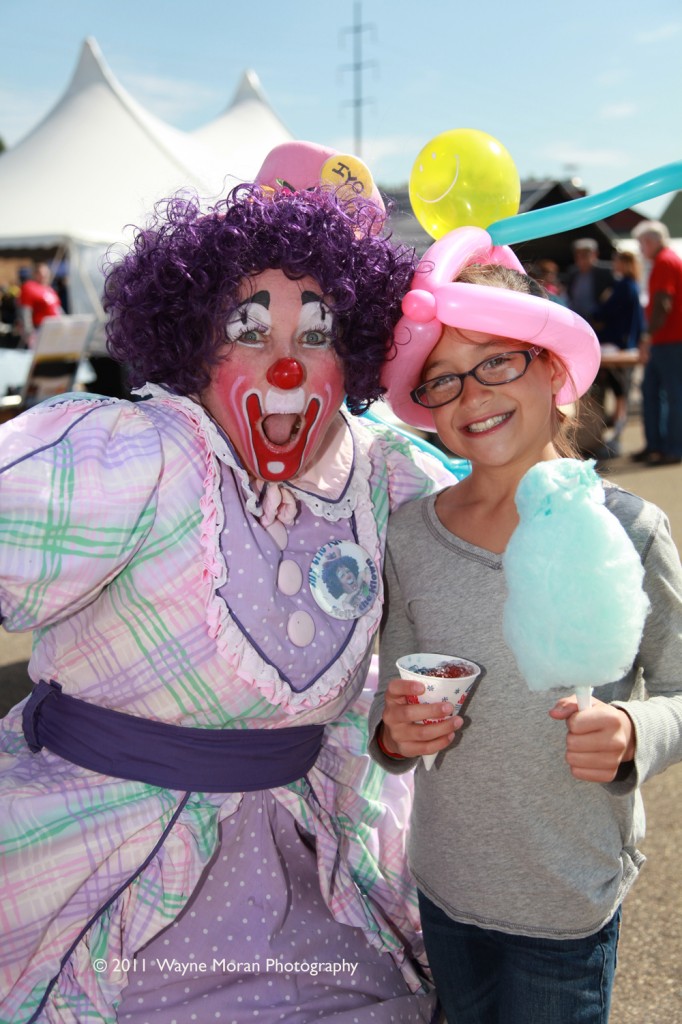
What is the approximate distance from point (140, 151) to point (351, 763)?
38.5 feet

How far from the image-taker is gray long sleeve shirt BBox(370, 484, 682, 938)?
4.67ft

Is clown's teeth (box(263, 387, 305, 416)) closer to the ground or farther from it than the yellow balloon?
closer to the ground

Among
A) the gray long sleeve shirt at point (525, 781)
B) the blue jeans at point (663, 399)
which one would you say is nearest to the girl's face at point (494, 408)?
the gray long sleeve shirt at point (525, 781)

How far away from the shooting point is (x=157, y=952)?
1511 millimetres

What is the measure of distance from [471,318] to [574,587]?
0.50 meters

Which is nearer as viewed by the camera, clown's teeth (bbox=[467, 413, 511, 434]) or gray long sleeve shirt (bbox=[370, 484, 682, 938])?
gray long sleeve shirt (bbox=[370, 484, 682, 938])

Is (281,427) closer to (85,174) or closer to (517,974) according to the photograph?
(517,974)

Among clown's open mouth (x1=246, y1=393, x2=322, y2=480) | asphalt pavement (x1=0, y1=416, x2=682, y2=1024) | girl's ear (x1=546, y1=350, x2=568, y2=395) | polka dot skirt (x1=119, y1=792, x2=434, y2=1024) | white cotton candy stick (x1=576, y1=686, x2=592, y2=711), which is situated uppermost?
girl's ear (x1=546, y1=350, x2=568, y2=395)

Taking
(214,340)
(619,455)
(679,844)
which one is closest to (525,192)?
(619,455)

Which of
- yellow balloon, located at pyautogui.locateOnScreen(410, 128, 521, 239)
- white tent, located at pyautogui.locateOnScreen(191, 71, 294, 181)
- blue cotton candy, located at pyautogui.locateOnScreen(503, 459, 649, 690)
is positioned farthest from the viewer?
white tent, located at pyautogui.locateOnScreen(191, 71, 294, 181)

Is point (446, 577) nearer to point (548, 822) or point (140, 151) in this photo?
point (548, 822)

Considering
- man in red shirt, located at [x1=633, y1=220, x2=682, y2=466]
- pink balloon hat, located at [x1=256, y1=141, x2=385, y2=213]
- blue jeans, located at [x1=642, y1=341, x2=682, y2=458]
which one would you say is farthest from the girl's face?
blue jeans, located at [x1=642, y1=341, x2=682, y2=458]

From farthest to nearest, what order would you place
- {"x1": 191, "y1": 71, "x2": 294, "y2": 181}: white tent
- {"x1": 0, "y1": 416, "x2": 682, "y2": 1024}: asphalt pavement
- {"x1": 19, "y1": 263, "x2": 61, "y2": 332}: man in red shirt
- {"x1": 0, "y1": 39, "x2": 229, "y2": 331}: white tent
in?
1. {"x1": 191, "y1": 71, "x2": 294, "y2": 181}: white tent
2. {"x1": 0, "y1": 39, "x2": 229, "y2": 331}: white tent
3. {"x1": 19, "y1": 263, "x2": 61, "y2": 332}: man in red shirt
4. {"x1": 0, "y1": 416, "x2": 682, "y2": 1024}: asphalt pavement

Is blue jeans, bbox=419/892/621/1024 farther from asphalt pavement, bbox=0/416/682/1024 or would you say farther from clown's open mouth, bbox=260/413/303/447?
clown's open mouth, bbox=260/413/303/447
